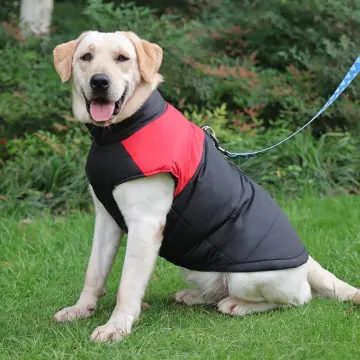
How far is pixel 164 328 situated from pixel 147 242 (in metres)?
0.46

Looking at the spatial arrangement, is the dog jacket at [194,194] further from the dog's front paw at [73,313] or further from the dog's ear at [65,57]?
the dog's front paw at [73,313]

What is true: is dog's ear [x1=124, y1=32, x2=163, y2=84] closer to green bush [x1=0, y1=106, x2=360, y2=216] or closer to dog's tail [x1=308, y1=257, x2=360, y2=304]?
dog's tail [x1=308, y1=257, x2=360, y2=304]

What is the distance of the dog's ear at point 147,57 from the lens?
12.5ft

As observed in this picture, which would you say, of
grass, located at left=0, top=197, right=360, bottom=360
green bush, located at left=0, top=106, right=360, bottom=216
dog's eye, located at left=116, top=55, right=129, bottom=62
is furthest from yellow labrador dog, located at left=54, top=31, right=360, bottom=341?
green bush, located at left=0, top=106, right=360, bottom=216

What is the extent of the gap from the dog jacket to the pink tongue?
65mm

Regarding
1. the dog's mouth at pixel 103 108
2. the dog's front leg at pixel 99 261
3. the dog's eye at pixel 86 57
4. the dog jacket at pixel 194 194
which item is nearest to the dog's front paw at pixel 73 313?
the dog's front leg at pixel 99 261

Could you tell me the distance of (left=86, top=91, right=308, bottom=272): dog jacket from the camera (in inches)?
144

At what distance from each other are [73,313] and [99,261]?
324 millimetres

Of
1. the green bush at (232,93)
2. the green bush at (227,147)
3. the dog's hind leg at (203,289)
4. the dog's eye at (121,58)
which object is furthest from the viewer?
the green bush at (232,93)

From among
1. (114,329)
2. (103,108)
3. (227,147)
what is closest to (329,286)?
(114,329)

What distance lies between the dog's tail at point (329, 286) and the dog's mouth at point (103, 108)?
1521mm

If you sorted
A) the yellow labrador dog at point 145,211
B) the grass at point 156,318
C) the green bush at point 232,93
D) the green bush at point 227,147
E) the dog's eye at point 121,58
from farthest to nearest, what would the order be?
the green bush at point 232,93 < the green bush at point 227,147 < the dog's eye at point 121,58 < the yellow labrador dog at point 145,211 < the grass at point 156,318

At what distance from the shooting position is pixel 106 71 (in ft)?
12.1

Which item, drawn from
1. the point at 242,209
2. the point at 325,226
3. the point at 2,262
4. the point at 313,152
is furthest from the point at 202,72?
the point at 242,209
